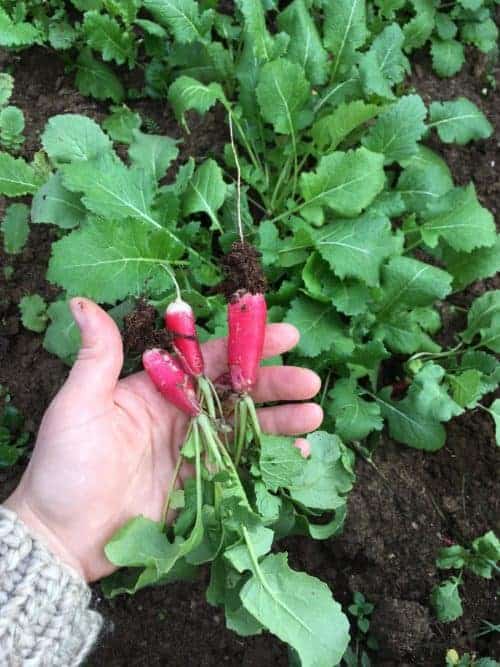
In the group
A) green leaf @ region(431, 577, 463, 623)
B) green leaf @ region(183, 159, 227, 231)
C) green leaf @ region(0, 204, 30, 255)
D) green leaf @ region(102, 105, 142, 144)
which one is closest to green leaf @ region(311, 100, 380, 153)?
green leaf @ region(183, 159, 227, 231)

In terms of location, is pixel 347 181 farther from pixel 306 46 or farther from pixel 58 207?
pixel 58 207

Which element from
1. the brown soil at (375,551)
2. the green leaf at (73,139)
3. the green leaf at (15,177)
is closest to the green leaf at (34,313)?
the brown soil at (375,551)

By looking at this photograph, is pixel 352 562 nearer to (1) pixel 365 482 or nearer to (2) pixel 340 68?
(1) pixel 365 482

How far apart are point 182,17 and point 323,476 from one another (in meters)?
1.92

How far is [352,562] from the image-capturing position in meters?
2.46

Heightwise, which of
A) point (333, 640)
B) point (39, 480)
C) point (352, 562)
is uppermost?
point (39, 480)

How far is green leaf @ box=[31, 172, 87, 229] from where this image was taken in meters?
2.53

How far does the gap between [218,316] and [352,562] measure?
103cm

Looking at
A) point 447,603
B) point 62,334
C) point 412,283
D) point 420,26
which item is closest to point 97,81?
point 62,334

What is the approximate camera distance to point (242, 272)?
215 centimetres

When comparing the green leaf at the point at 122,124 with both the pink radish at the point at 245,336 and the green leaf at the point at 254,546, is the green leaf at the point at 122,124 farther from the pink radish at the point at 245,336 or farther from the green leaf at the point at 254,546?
the green leaf at the point at 254,546

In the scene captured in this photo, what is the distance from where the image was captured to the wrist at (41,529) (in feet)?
6.19

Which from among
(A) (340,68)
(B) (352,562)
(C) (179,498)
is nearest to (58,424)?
(C) (179,498)

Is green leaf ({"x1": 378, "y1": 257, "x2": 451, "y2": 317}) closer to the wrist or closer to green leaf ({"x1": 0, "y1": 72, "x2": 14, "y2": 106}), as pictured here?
the wrist
